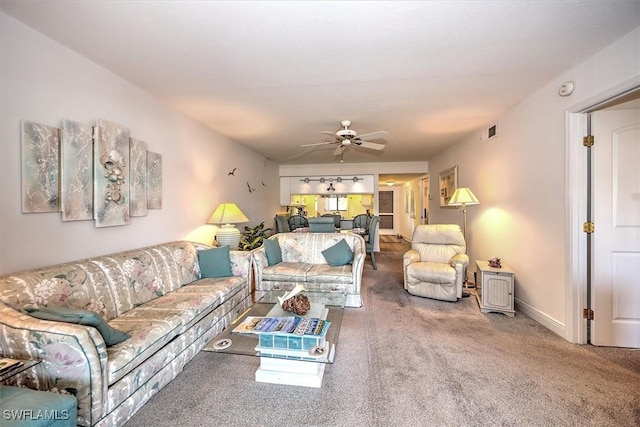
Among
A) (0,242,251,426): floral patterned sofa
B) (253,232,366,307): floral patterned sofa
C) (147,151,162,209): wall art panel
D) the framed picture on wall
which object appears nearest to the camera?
(0,242,251,426): floral patterned sofa

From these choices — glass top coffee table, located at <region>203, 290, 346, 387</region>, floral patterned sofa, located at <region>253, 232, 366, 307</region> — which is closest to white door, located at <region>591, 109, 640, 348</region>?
floral patterned sofa, located at <region>253, 232, 366, 307</region>

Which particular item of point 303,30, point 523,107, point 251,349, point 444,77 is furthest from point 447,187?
point 251,349

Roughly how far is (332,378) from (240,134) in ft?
13.1

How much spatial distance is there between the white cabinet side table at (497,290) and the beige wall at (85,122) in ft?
12.7

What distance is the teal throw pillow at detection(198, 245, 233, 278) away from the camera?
3.14 meters

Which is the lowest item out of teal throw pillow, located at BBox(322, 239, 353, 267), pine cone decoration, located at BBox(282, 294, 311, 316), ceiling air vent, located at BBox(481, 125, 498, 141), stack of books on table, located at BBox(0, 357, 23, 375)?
pine cone decoration, located at BBox(282, 294, 311, 316)

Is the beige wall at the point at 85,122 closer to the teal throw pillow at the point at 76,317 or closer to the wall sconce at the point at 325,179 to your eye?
the teal throw pillow at the point at 76,317

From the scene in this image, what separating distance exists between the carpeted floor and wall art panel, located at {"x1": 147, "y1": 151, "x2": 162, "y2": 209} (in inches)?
69.7

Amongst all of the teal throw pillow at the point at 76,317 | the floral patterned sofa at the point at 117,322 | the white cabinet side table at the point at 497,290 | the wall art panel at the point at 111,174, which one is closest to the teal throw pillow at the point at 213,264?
the floral patterned sofa at the point at 117,322

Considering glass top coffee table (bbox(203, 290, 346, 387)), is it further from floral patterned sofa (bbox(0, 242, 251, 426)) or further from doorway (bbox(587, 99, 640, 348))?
doorway (bbox(587, 99, 640, 348))

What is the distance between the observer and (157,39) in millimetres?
1990

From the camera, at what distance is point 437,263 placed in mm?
3785

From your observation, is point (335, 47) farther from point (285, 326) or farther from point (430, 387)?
point (430, 387)

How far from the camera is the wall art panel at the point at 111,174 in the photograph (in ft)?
7.63
